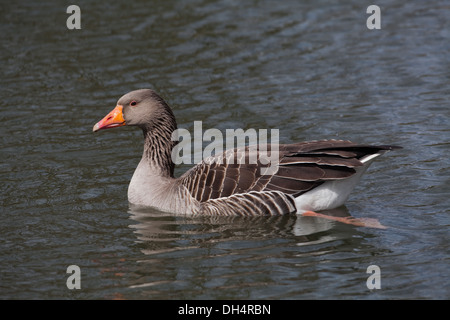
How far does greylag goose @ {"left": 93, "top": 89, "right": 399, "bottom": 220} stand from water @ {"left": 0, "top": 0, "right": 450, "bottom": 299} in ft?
0.61

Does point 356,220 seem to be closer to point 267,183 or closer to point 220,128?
point 267,183

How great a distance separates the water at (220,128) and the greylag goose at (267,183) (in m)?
0.19

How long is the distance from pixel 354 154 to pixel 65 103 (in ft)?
21.4

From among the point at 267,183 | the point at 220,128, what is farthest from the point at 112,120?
the point at 220,128

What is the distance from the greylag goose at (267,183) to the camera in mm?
8891

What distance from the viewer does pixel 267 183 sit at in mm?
9164

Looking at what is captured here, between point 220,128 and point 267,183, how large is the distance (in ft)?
10.1

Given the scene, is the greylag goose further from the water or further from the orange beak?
the water

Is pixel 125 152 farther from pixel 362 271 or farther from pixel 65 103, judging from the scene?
pixel 362 271

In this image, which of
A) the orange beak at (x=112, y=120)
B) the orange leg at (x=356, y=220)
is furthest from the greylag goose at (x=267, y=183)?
the orange leg at (x=356, y=220)

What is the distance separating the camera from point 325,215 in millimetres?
9133

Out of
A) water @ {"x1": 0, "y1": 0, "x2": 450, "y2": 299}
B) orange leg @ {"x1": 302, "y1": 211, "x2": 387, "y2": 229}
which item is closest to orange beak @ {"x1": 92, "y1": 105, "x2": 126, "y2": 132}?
water @ {"x1": 0, "y1": 0, "x2": 450, "y2": 299}

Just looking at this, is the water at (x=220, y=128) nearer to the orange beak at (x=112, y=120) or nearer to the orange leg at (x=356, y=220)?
the orange leg at (x=356, y=220)

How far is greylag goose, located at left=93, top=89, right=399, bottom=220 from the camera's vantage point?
8.89 metres
